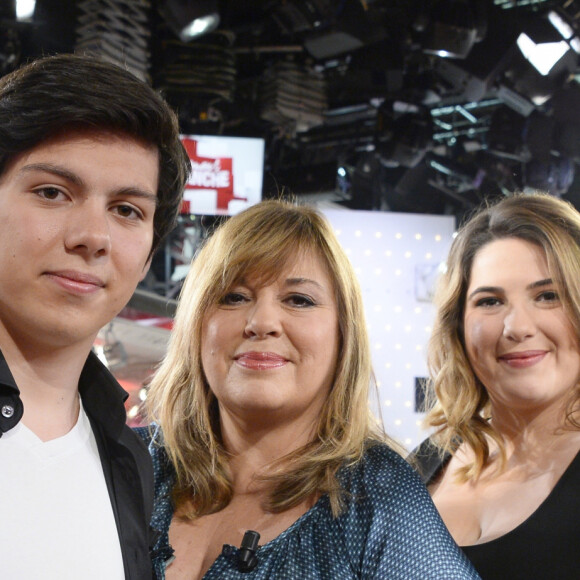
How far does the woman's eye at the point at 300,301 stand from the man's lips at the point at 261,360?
16 centimetres

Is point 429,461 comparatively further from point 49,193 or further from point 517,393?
point 49,193

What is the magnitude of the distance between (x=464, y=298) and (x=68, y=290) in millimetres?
1582

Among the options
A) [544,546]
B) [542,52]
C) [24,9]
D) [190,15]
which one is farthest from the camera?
[542,52]

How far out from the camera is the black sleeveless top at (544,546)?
2.13 metres

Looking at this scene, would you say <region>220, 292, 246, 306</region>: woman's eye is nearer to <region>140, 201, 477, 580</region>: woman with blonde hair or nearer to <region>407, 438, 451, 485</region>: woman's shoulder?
<region>140, 201, 477, 580</region>: woman with blonde hair

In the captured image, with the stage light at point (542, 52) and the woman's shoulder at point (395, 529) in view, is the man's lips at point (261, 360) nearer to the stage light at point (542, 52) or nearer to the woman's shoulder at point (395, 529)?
the woman's shoulder at point (395, 529)

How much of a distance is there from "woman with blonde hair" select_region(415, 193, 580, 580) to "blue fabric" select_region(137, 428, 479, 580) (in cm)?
52

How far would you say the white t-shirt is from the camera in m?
1.34

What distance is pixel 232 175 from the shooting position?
6379mm

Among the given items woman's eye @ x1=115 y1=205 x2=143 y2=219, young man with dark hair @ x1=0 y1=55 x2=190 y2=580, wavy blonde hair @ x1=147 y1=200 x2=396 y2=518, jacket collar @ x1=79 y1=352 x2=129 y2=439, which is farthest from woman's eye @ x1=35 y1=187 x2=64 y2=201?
wavy blonde hair @ x1=147 y1=200 x2=396 y2=518

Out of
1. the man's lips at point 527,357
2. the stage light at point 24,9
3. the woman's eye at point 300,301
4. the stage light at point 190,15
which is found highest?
the stage light at point 190,15

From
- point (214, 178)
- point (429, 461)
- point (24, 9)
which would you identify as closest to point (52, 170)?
point (429, 461)

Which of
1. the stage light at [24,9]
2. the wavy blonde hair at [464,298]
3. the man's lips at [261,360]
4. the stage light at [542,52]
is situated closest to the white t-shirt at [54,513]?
the man's lips at [261,360]

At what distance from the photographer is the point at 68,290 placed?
56.4 inches
